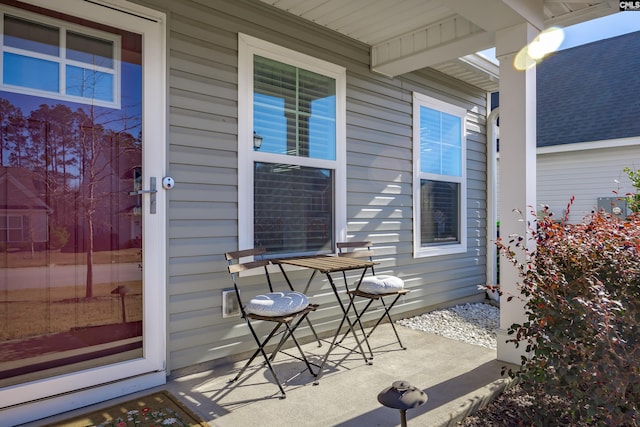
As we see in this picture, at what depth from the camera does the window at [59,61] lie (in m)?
2.12

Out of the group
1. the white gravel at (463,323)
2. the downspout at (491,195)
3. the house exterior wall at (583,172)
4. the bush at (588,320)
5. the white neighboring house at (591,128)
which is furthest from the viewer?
the white neighboring house at (591,128)

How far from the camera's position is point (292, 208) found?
11.0ft

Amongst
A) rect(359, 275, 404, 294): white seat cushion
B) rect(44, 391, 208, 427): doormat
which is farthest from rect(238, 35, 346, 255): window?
rect(44, 391, 208, 427): doormat

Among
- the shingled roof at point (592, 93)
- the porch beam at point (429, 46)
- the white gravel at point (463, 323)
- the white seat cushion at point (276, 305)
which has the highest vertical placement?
the shingled roof at point (592, 93)

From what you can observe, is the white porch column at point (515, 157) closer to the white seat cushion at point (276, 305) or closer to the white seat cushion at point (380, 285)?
the white seat cushion at point (380, 285)

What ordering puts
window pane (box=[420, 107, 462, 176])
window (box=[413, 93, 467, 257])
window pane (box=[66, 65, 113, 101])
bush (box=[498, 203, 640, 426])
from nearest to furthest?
bush (box=[498, 203, 640, 426])
window pane (box=[66, 65, 113, 101])
window (box=[413, 93, 467, 257])
window pane (box=[420, 107, 462, 176])

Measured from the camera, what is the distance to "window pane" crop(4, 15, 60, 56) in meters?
2.11

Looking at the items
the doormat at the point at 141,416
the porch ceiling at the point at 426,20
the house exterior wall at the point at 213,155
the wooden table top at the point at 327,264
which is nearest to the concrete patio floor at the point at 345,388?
the doormat at the point at 141,416

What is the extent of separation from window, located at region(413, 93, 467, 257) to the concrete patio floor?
170 centimetres

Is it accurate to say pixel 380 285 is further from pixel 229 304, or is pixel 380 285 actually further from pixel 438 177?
pixel 438 177

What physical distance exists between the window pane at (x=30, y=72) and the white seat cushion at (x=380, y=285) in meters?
2.38

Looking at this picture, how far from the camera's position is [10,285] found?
2.09m

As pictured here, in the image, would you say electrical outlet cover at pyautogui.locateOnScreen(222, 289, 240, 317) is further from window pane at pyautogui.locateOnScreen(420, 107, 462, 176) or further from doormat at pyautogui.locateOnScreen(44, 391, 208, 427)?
window pane at pyautogui.locateOnScreen(420, 107, 462, 176)

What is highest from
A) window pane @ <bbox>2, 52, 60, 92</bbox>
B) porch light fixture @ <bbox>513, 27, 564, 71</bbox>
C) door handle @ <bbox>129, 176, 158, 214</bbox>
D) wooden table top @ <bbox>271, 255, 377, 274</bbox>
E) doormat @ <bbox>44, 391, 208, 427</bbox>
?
porch light fixture @ <bbox>513, 27, 564, 71</bbox>
